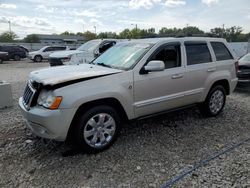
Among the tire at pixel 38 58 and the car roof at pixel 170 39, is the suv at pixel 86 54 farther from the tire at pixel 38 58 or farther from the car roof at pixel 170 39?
the tire at pixel 38 58

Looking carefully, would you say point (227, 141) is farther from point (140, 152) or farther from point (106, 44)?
point (106, 44)

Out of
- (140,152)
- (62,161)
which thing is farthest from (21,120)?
(140,152)

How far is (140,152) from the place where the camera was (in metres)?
3.85

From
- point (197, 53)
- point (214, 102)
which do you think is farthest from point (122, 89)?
point (214, 102)

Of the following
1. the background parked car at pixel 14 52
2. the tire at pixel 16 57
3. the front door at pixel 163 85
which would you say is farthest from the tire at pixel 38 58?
the front door at pixel 163 85

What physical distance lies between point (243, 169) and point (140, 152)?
150cm

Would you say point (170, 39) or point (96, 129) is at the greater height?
point (170, 39)

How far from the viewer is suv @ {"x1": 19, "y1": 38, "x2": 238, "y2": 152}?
3.39m

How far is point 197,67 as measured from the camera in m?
4.86

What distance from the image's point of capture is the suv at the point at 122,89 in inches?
134

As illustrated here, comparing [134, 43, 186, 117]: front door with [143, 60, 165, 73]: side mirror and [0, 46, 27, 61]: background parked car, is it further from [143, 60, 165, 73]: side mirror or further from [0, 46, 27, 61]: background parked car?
[0, 46, 27, 61]: background parked car

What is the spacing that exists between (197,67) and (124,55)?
1525 mm

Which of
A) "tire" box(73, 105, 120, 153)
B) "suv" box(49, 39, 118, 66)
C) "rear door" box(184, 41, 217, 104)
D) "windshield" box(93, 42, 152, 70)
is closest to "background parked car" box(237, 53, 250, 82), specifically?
"rear door" box(184, 41, 217, 104)

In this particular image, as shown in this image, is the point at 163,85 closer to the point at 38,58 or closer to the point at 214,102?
the point at 214,102
